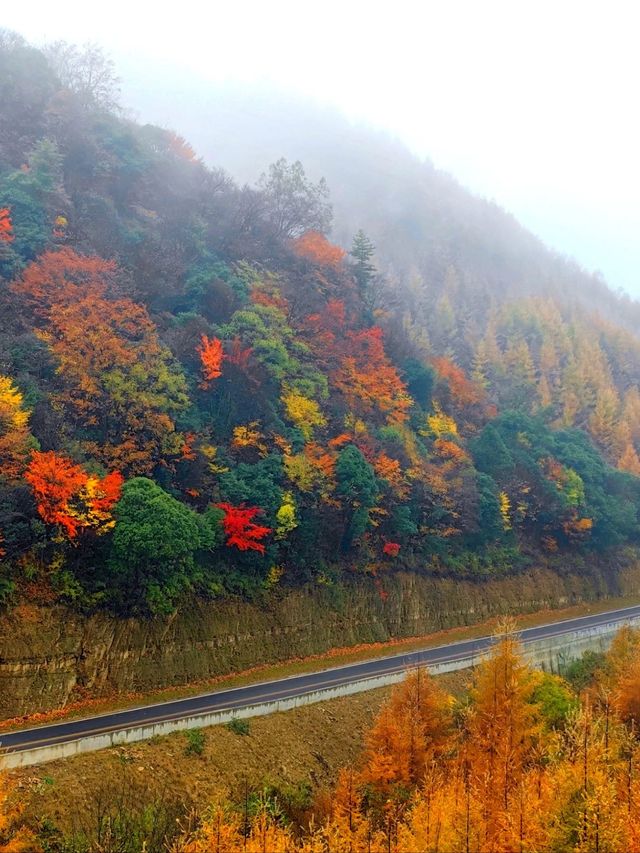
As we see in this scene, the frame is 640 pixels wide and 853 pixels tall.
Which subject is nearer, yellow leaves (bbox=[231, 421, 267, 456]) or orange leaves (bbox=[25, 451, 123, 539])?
orange leaves (bbox=[25, 451, 123, 539])

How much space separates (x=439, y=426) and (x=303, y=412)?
50.0ft

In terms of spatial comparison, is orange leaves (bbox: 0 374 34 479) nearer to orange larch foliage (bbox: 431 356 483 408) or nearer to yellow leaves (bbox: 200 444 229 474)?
yellow leaves (bbox: 200 444 229 474)

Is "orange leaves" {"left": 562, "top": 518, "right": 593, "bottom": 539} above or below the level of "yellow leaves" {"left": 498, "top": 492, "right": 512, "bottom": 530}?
below

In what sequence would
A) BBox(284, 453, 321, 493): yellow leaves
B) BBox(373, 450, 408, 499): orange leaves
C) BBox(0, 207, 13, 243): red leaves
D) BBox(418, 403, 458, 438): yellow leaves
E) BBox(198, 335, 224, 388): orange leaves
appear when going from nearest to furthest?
BBox(284, 453, 321, 493): yellow leaves, BBox(0, 207, 13, 243): red leaves, BBox(198, 335, 224, 388): orange leaves, BBox(373, 450, 408, 499): orange leaves, BBox(418, 403, 458, 438): yellow leaves

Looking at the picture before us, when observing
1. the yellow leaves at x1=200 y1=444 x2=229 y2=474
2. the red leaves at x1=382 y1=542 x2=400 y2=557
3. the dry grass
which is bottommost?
the dry grass

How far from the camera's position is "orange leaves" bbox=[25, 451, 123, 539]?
26.7 metres

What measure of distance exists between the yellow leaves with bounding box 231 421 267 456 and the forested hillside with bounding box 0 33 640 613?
0.17 meters

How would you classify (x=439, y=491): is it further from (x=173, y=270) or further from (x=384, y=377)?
(x=173, y=270)

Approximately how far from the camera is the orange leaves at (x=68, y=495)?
87.6 ft

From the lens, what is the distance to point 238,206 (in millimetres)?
57500

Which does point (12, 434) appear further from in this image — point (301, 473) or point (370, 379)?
point (370, 379)

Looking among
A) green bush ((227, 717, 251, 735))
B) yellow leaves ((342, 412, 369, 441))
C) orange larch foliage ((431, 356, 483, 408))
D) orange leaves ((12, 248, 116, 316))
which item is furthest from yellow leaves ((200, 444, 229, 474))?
orange larch foliage ((431, 356, 483, 408))

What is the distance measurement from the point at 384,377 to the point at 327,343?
5728mm

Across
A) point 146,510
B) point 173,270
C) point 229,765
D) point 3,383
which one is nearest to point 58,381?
point 3,383
